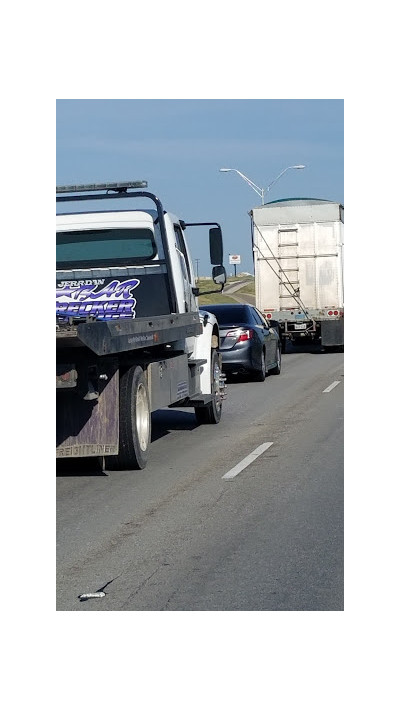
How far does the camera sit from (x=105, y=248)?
1253 centimetres

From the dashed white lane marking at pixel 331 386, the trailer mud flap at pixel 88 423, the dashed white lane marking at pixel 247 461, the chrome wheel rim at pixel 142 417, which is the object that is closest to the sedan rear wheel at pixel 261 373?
the dashed white lane marking at pixel 331 386

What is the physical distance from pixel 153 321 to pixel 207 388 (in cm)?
311

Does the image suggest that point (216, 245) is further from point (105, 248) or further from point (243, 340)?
point (243, 340)

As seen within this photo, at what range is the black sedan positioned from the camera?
2045cm

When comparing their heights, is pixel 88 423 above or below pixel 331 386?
above

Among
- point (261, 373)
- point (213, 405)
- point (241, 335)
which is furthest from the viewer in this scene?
point (261, 373)

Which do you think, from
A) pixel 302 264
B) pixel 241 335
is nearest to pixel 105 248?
pixel 241 335

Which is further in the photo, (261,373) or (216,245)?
(261,373)

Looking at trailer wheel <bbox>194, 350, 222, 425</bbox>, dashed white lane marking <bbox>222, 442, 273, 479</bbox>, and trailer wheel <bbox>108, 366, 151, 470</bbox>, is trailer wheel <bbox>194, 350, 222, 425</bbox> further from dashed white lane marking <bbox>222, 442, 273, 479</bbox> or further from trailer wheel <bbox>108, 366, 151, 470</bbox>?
trailer wheel <bbox>108, 366, 151, 470</bbox>

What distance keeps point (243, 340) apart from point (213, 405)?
6.47m

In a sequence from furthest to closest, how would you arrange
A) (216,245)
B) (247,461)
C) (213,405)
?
(213,405) < (216,245) < (247,461)

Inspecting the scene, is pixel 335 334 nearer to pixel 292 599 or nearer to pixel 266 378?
pixel 266 378

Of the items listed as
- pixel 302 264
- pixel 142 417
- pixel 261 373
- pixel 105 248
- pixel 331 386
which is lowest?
pixel 331 386

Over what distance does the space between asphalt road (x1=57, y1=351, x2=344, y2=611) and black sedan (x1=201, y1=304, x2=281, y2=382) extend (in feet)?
20.9
